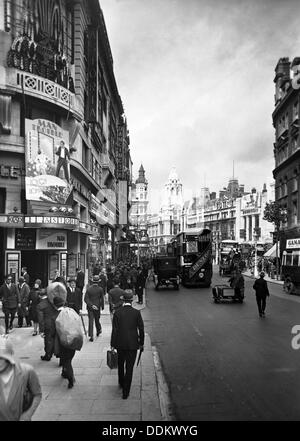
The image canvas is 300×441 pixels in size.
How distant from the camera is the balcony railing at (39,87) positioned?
22.5m

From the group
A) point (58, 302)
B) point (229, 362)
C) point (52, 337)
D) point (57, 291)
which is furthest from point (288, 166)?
point (58, 302)

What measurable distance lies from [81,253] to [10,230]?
10.2 meters

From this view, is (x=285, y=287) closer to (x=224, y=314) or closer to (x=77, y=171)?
(x=224, y=314)

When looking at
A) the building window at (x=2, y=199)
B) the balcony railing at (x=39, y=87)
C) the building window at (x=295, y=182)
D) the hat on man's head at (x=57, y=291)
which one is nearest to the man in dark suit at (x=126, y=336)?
the hat on man's head at (x=57, y=291)

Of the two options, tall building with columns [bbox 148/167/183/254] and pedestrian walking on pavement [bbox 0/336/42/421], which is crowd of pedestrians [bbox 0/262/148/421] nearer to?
pedestrian walking on pavement [bbox 0/336/42/421]

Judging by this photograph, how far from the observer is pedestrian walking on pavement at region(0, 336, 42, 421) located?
3653 mm

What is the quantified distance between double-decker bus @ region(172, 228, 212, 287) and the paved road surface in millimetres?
13101

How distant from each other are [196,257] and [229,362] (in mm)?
22886

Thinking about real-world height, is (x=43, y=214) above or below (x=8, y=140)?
below

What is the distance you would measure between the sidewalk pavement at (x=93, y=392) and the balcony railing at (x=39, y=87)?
15.6 m

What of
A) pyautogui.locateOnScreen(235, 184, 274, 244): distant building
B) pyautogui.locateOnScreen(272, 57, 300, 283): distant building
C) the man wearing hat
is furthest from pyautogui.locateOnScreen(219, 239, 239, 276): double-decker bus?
the man wearing hat

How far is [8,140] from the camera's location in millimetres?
22828

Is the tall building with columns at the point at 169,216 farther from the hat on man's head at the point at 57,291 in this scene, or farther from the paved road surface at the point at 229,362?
the hat on man's head at the point at 57,291
